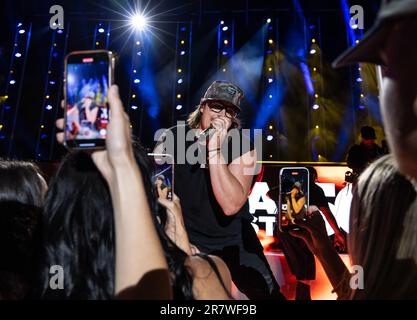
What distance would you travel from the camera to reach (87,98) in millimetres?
989

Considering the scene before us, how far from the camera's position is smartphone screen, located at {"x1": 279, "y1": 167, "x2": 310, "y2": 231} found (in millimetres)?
1969

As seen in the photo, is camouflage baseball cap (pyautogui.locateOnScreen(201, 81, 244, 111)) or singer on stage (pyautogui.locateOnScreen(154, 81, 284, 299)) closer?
singer on stage (pyautogui.locateOnScreen(154, 81, 284, 299))

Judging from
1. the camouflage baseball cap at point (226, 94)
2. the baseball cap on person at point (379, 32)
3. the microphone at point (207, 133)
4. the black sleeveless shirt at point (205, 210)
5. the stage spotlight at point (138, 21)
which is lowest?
the black sleeveless shirt at point (205, 210)

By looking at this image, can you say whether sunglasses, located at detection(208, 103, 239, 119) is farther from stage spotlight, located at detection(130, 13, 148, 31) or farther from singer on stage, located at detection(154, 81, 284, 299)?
stage spotlight, located at detection(130, 13, 148, 31)

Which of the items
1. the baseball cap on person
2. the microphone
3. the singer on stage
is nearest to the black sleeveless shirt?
the singer on stage

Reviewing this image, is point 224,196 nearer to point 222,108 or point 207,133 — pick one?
point 207,133

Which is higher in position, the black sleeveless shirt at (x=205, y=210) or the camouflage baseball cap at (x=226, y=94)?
the camouflage baseball cap at (x=226, y=94)

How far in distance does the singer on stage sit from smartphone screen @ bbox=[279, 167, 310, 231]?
0.21 meters

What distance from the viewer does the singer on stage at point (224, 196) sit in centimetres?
219

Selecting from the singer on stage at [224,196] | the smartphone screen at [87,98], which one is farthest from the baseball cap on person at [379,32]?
the singer on stage at [224,196]

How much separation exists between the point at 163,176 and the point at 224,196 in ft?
1.43

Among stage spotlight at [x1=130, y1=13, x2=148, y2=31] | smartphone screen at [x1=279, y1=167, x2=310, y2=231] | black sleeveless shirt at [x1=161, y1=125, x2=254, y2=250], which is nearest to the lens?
smartphone screen at [x1=279, y1=167, x2=310, y2=231]

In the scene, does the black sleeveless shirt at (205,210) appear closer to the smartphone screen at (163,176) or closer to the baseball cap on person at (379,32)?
the smartphone screen at (163,176)

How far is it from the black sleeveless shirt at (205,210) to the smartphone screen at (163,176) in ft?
1.64
